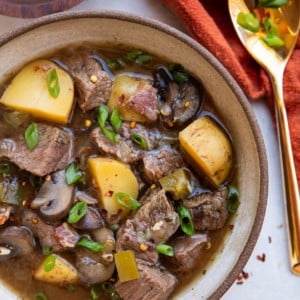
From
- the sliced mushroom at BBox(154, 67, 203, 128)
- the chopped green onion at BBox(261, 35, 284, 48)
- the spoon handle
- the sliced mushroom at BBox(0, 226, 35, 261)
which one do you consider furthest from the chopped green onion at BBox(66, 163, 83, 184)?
the chopped green onion at BBox(261, 35, 284, 48)

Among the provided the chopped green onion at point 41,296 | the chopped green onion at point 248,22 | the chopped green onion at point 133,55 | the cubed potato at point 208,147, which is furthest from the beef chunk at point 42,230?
the chopped green onion at point 248,22

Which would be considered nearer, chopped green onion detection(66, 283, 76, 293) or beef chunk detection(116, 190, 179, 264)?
beef chunk detection(116, 190, 179, 264)

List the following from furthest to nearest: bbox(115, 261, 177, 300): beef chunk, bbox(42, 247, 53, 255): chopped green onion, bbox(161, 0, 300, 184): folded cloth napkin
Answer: bbox(161, 0, 300, 184): folded cloth napkin → bbox(42, 247, 53, 255): chopped green onion → bbox(115, 261, 177, 300): beef chunk

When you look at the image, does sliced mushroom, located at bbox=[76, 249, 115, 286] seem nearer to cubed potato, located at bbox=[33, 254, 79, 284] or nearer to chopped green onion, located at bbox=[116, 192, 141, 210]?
cubed potato, located at bbox=[33, 254, 79, 284]

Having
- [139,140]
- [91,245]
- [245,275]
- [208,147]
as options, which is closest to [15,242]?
[91,245]

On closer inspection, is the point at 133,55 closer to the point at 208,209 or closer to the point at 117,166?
the point at 117,166

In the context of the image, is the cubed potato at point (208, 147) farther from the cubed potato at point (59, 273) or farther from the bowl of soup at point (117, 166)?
the cubed potato at point (59, 273)
